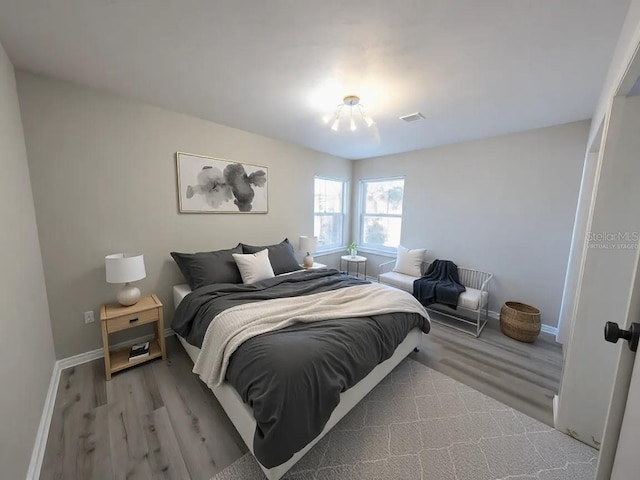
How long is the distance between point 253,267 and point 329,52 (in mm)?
1982

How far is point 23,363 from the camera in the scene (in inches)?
51.9

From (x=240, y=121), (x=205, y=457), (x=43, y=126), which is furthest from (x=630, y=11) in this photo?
(x=43, y=126)

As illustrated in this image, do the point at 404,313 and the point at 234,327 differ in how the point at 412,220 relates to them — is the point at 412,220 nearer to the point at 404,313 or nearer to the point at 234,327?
the point at 404,313

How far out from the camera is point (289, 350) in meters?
1.35

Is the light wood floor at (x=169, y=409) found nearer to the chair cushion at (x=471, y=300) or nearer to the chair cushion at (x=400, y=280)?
the chair cushion at (x=471, y=300)

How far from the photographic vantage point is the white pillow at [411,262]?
3.63 metres

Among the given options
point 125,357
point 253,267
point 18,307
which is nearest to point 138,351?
point 125,357

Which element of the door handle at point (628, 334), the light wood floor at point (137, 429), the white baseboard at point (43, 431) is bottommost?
the light wood floor at point (137, 429)

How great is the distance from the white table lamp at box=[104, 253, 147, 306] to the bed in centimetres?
40

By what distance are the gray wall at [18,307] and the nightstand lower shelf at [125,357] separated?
0.38 meters

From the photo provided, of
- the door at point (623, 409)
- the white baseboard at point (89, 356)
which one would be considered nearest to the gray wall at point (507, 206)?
the door at point (623, 409)

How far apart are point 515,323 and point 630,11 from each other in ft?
8.45

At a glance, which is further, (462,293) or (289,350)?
(462,293)

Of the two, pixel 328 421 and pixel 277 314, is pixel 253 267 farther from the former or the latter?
pixel 328 421
